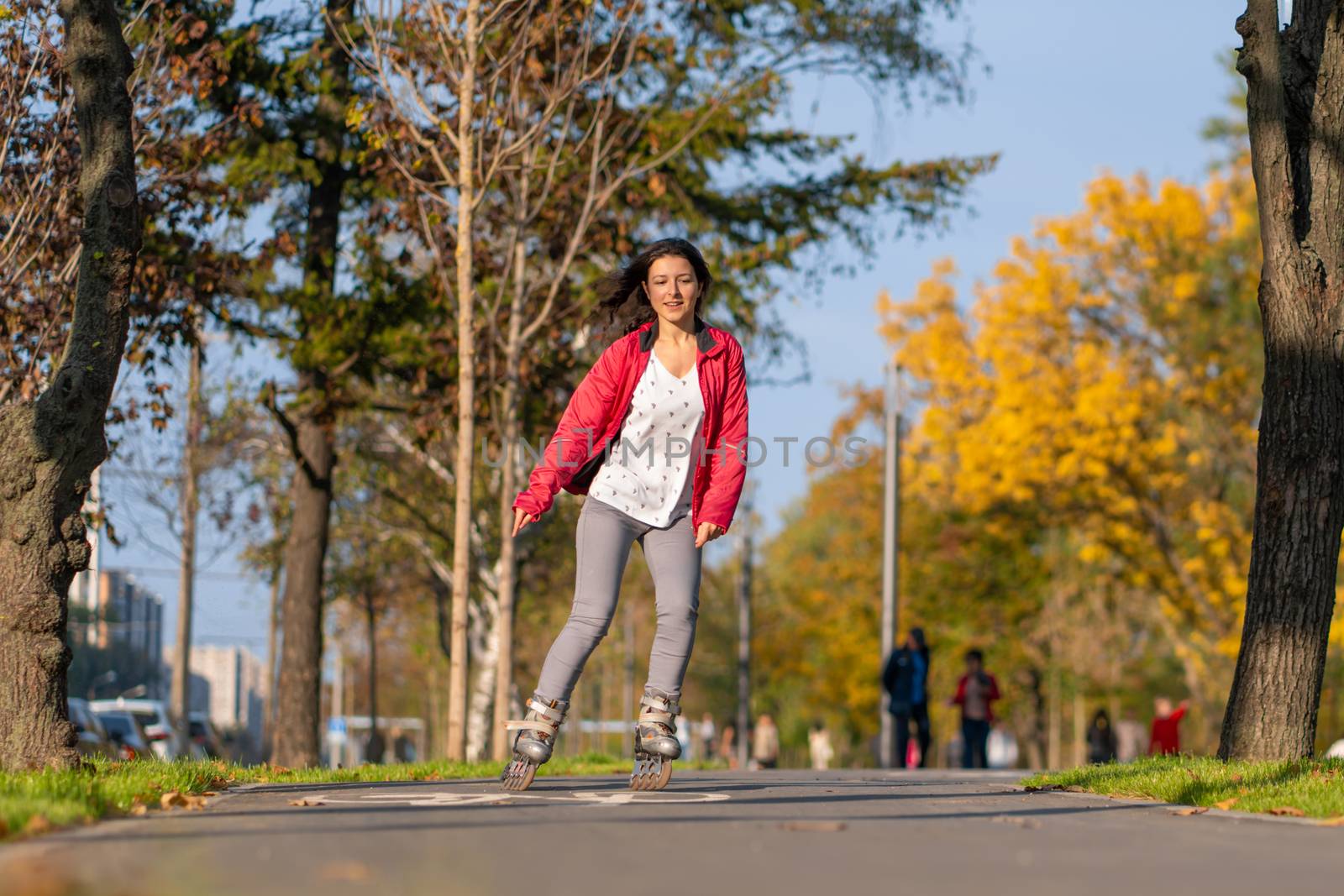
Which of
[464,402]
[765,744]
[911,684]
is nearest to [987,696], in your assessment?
[911,684]

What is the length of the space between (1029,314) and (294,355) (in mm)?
16816

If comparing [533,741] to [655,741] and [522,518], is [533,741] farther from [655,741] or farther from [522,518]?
[522,518]

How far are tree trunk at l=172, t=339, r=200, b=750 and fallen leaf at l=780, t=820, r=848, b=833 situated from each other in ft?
77.0

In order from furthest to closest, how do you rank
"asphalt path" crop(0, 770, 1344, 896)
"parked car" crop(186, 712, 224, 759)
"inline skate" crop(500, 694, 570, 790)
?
"parked car" crop(186, 712, 224, 759)
"inline skate" crop(500, 694, 570, 790)
"asphalt path" crop(0, 770, 1344, 896)

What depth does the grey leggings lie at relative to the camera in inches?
272

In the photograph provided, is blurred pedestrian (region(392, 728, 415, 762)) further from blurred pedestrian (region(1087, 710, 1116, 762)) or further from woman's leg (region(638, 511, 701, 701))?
woman's leg (region(638, 511, 701, 701))

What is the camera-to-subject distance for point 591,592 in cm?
699

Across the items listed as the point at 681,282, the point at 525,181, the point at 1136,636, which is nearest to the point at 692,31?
the point at 525,181

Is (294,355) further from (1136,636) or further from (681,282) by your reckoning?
(1136,636)

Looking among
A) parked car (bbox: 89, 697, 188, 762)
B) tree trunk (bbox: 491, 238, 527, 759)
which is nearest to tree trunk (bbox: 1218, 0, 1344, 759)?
tree trunk (bbox: 491, 238, 527, 759)

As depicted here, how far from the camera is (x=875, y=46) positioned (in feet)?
62.2

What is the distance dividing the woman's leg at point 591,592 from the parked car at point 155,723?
17987mm

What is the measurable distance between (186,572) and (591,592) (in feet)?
79.1

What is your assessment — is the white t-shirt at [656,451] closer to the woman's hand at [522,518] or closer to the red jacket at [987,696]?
the woman's hand at [522,518]
